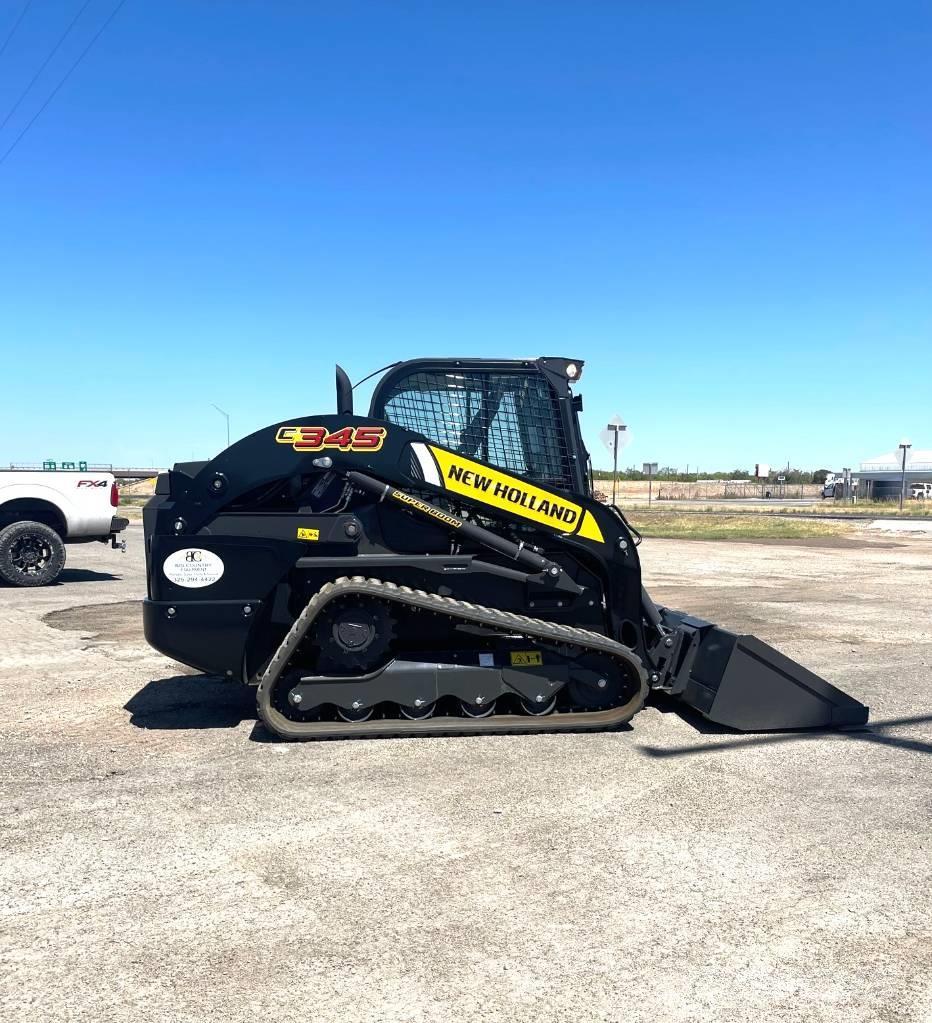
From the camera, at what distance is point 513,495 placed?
18.6 feet

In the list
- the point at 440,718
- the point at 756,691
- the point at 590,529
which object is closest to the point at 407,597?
the point at 440,718

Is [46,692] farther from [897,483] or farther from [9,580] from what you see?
[897,483]

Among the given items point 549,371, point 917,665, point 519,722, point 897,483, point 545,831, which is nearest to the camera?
point 545,831

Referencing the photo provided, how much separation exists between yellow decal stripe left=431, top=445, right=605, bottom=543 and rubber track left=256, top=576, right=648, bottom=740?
640mm

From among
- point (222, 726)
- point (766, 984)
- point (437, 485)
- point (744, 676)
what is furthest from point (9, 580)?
point (766, 984)

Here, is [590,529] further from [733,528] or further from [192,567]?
[733,528]

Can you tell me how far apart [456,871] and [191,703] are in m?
3.34

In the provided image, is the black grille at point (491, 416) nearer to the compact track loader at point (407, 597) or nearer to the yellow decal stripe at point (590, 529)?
the compact track loader at point (407, 597)

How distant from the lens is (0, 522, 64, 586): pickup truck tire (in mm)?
12758

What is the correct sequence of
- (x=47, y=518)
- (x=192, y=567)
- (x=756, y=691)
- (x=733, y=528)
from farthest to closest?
(x=733, y=528) < (x=47, y=518) < (x=756, y=691) < (x=192, y=567)

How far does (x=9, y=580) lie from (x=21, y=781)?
8999mm

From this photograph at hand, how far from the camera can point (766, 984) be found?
2867mm

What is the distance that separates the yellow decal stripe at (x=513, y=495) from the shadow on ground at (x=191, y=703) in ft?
6.66

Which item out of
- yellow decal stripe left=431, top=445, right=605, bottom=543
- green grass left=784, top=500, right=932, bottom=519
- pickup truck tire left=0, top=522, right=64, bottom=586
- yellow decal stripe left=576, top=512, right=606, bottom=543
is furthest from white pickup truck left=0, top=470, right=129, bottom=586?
green grass left=784, top=500, right=932, bottom=519
